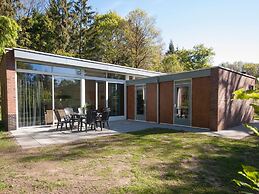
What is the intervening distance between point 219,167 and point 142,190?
7.44 feet

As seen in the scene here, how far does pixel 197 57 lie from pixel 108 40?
65.2 feet

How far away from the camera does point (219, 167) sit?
5.18m

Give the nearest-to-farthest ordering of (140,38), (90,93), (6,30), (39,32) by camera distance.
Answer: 1. (6,30)
2. (90,93)
3. (39,32)
4. (140,38)

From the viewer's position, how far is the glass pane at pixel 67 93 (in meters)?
11.8

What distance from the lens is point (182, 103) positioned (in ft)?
39.2

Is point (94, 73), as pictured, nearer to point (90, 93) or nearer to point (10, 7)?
point (90, 93)

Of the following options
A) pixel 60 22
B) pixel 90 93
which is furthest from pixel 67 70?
pixel 60 22

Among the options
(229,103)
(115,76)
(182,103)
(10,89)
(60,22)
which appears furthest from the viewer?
(60,22)

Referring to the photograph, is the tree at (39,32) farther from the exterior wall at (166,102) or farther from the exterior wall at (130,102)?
the exterior wall at (166,102)

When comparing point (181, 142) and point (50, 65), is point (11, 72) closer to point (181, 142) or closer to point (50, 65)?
point (50, 65)

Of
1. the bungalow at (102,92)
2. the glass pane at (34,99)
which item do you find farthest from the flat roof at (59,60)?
the glass pane at (34,99)

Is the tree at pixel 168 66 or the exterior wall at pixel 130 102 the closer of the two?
the exterior wall at pixel 130 102

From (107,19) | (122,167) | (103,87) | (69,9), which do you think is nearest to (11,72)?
(103,87)

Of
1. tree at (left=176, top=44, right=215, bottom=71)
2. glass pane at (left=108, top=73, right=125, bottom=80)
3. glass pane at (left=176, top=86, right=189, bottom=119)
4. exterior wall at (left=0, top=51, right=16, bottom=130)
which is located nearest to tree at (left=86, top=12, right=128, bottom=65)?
glass pane at (left=108, top=73, right=125, bottom=80)
